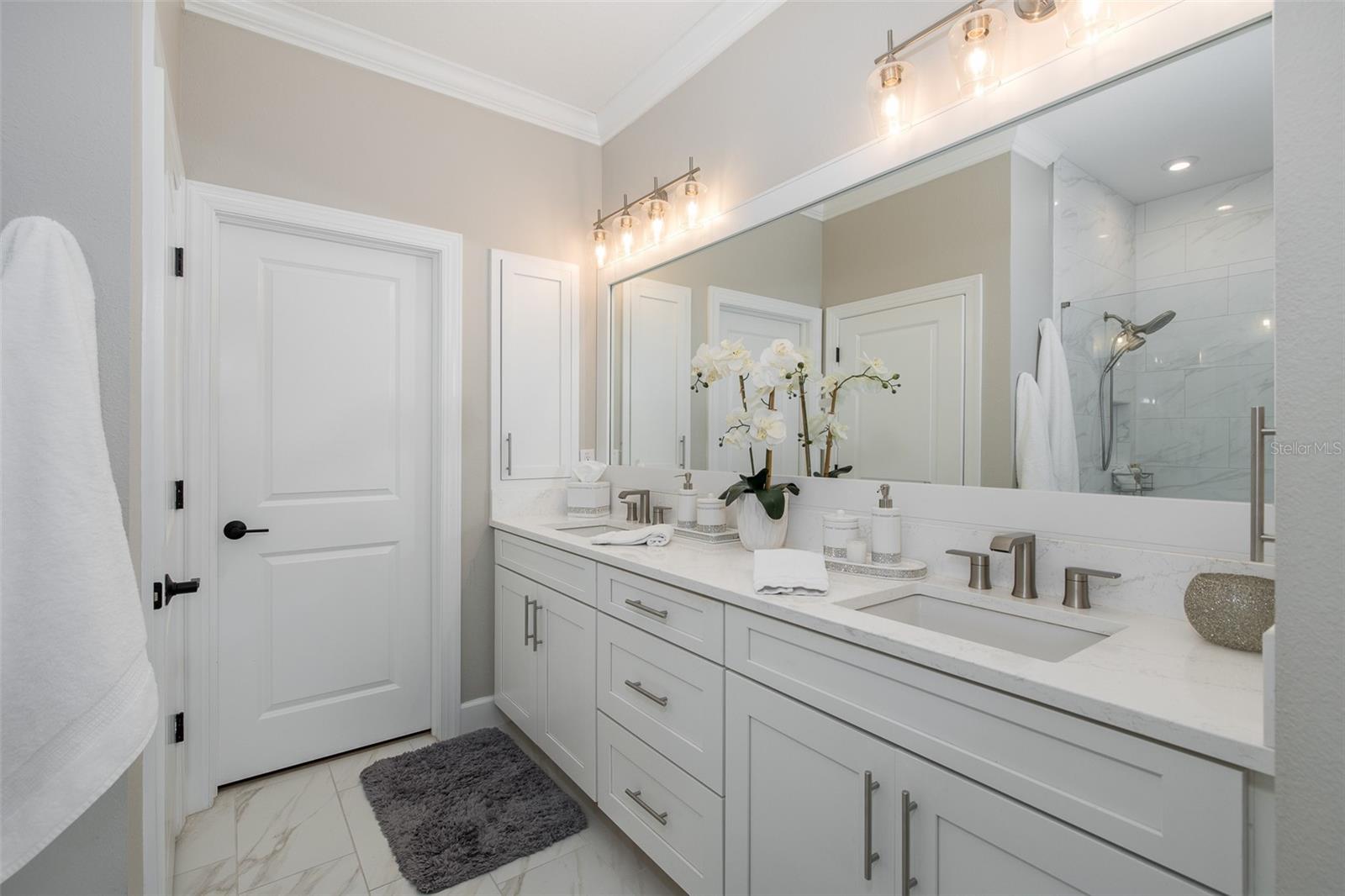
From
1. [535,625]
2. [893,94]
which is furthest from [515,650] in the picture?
[893,94]

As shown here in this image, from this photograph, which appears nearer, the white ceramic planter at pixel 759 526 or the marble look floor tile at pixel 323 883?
the marble look floor tile at pixel 323 883

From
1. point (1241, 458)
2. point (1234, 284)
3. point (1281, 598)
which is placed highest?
point (1234, 284)

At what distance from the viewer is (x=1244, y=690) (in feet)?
2.70

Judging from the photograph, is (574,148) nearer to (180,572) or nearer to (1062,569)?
(180,572)

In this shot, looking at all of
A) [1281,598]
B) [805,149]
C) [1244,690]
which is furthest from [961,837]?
[805,149]

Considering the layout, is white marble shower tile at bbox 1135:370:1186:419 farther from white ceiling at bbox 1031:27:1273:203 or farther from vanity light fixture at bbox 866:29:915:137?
vanity light fixture at bbox 866:29:915:137

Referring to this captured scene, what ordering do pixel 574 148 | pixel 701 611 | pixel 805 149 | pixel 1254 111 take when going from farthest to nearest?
pixel 574 148
pixel 805 149
pixel 701 611
pixel 1254 111

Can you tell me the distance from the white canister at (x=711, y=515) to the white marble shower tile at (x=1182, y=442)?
46.1 inches

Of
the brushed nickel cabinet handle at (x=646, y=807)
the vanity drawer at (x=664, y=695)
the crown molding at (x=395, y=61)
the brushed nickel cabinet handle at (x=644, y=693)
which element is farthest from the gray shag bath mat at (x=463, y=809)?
the crown molding at (x=395, y=61)

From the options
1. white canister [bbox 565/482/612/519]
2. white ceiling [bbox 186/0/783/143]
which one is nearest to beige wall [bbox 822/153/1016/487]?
white ceiling [bbox 186/0/783/143]

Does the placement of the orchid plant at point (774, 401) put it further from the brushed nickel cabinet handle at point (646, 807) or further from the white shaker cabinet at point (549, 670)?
the brushed nickel cabinet handle at point (646, 807)

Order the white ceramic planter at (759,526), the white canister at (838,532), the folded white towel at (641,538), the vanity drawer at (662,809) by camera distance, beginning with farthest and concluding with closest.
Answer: the folded white towel at (641,538), the white ceramic planter at (759,526), the white canister at (838,532), the vanity drawer at (662,809)

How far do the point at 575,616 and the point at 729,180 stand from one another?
164cm

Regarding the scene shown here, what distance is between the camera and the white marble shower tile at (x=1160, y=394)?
118 centimetres
